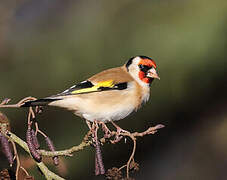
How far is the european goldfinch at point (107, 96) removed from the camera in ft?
10.1

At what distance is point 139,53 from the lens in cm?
555

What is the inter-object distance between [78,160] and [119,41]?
1759 mm

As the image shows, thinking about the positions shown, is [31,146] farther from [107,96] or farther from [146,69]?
[146,69]

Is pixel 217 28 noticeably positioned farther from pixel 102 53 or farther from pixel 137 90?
pixel 137 90

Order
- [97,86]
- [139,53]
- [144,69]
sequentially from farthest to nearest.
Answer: [139,53] < [144,69] < [97,86]

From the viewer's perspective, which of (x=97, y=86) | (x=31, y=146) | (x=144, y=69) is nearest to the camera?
(x=31, y=146)

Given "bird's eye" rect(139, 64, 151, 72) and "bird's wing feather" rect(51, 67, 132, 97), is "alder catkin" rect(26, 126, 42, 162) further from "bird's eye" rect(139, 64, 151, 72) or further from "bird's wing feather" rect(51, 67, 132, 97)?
"bird's eye" rect(139, 64, 151, 72)

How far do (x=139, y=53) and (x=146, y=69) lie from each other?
2.05 m

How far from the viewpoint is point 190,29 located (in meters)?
5.68

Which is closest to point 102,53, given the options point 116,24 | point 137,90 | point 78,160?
point 116,24

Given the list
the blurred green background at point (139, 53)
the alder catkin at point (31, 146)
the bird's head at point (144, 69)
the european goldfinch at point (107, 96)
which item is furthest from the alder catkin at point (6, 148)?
the blurred green background at point (139, 53)

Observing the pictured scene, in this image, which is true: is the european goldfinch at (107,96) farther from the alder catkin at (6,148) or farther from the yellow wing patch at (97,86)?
the alder catkin at (6,148)

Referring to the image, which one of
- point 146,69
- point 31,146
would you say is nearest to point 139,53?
point 146,69

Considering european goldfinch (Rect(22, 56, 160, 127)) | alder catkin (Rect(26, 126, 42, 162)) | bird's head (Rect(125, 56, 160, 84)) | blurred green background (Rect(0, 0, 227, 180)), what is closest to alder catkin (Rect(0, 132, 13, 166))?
alder catkin (Rect(26, 126, 42, 162))
